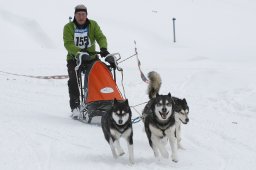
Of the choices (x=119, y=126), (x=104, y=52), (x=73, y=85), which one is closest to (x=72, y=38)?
(x=104, y=52)

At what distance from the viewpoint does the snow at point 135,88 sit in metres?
4.83

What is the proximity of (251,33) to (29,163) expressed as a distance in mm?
15992

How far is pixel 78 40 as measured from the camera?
6582 millimetres

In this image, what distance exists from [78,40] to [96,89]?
2.70 feet

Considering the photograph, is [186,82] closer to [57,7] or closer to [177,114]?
[177,114]

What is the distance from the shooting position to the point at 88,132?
593cm

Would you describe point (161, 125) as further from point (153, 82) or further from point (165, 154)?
point (153, 82)

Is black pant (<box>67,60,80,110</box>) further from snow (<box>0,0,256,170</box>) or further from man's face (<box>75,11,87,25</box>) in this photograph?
man's face (<box>75,11,87,25</box>)

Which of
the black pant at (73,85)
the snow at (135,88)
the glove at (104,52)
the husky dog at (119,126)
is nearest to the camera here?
the husky dog at (119,126)

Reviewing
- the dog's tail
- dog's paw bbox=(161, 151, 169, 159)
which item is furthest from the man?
dog's paw bbox=(161, 151, 169, 159)

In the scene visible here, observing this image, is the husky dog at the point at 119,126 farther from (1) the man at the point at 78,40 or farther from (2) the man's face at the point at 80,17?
(2) the man's face at the point at 80,17

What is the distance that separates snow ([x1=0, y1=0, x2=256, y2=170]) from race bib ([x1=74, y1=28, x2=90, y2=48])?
1058 mm

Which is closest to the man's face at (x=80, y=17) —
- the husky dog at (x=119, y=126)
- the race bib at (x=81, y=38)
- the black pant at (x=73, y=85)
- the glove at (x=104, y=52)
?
the race bib at (x=81, y=38)

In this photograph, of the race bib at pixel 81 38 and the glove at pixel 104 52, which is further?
the race bib at pixel 81 38
